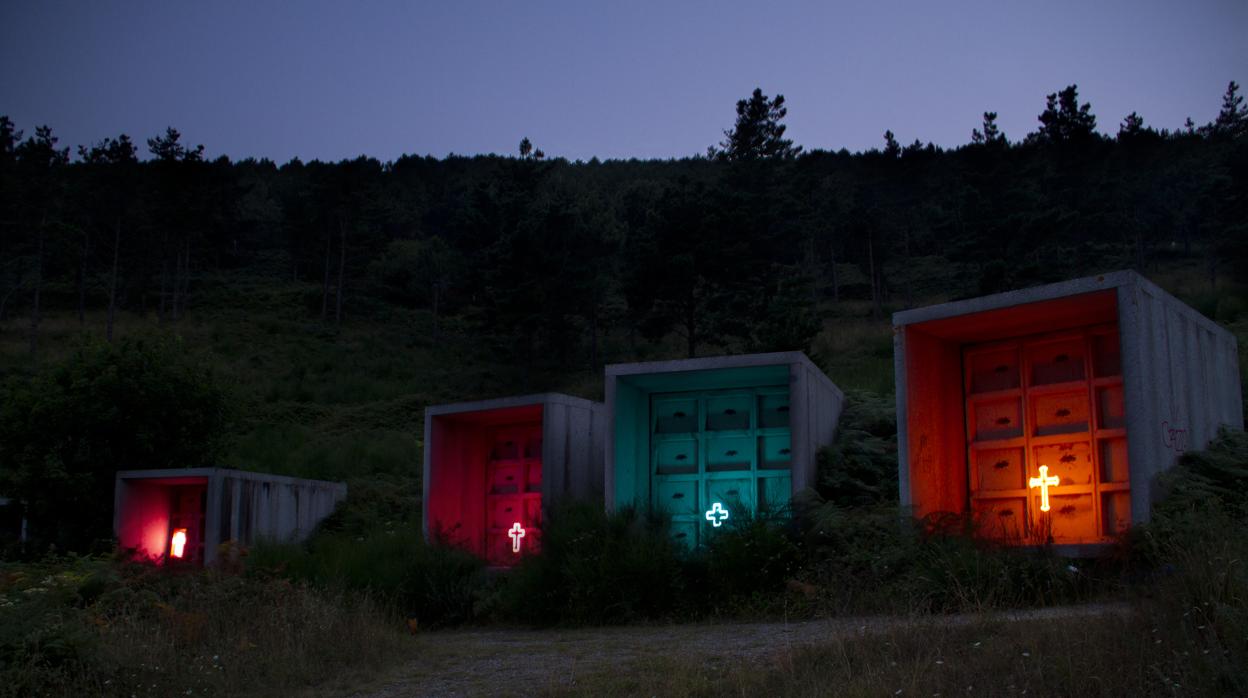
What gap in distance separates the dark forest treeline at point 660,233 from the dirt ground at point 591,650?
1727 centimetres

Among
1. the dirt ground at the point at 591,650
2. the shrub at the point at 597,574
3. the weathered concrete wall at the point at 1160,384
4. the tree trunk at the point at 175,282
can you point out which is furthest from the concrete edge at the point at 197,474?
the tree trunk at the point at 175,282

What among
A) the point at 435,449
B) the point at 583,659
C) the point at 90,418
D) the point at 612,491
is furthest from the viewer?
the point at 90,418

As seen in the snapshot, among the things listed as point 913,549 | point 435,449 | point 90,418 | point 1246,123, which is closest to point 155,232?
point 90,418

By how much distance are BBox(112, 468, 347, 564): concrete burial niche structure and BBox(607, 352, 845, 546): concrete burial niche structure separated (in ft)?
26.6

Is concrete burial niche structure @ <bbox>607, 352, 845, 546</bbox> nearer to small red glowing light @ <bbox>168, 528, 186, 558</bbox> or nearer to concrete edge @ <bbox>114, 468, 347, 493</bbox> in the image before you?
concrete edge @ <bbox>114, 468, 347, 493</bbox>

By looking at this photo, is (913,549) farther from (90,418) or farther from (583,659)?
(90,418)

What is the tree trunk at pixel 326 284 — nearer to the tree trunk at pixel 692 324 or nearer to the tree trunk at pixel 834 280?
the tree trunk at pixel 692 324

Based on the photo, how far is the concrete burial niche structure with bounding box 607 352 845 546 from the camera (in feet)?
50.1

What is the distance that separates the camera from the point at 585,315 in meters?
47.1

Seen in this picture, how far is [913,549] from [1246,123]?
203 ft

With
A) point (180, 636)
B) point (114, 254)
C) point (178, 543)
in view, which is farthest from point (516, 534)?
point (114, 254)

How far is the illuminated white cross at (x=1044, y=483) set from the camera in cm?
1343

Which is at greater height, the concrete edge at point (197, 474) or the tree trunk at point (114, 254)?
the tree trunk at point (114, 254)

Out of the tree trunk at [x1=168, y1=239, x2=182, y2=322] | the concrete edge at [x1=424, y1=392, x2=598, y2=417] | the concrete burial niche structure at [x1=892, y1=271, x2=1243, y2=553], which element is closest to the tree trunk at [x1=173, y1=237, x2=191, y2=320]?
the tree trunk at [x1=168, y1=239, x2=182, y2=322]
